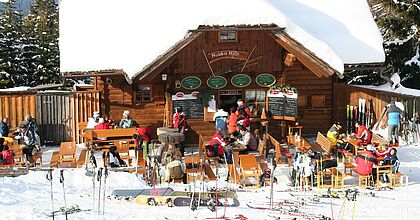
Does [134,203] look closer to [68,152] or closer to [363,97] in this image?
[68,152]

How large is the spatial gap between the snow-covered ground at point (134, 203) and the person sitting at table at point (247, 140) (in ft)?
8.24

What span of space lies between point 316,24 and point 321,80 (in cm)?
208

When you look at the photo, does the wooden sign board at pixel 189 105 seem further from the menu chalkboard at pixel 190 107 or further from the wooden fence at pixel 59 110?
the wooden fence at pixel 59 110

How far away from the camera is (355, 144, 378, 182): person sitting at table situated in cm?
1493

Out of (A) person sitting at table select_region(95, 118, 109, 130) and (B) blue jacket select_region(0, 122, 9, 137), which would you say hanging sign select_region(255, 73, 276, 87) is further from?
(B) blue jacket select_region(0, 122, 9, 137)

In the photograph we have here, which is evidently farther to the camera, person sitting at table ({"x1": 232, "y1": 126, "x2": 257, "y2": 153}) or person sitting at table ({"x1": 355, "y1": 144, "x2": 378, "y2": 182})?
person sitting at table ({"x1": 232, "y1": 126, "x2": 257, "y2": 153})

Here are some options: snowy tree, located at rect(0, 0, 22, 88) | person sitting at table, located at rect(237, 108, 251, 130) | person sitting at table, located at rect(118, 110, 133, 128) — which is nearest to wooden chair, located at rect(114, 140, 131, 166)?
person sitting at table, located at rect(118, 110, 133, 128)

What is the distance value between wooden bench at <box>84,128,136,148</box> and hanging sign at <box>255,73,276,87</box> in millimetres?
4832

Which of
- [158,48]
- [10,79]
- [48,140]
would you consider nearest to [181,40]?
[158,48]

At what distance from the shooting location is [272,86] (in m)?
21.2

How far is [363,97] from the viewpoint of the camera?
21844 millimetres

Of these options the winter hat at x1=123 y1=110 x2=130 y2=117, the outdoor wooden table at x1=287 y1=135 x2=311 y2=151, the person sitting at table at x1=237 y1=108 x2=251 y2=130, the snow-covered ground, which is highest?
the winter hat at x1=123 y1=110 x2=130 y2=117

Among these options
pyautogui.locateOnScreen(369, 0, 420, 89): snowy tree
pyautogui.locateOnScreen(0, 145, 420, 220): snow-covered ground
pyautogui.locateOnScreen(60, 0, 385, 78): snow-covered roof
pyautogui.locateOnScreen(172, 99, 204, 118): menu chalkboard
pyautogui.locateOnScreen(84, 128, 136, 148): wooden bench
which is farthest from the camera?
pyautogui.locateOnScreen(369, 0, 420, 89): snowy tree

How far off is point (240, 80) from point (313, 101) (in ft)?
9.93
